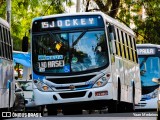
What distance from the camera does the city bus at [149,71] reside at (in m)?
36.3

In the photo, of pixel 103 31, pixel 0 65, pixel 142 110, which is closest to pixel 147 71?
pixel 142 110

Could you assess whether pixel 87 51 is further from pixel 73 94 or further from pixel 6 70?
pixel 6 70

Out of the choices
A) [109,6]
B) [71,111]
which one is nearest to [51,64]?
[71,111]

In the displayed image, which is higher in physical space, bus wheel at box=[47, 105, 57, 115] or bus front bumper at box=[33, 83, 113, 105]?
bus front bumper at box=[33, 83, 113, 105]

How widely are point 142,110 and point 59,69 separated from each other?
11.1 metres

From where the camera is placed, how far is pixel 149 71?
3684 cm

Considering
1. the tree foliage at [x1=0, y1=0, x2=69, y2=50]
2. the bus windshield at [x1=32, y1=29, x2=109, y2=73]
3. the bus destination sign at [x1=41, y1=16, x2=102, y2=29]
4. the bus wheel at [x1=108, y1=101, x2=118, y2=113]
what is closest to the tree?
the tree foliage at [x1=0, y1=0, x2=69, y2=50]

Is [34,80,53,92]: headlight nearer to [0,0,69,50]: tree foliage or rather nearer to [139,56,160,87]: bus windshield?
[139,56,160,87]: bus windshield

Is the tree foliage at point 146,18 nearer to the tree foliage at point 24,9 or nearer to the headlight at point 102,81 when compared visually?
the tree foliage at point 24,9

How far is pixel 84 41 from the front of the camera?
26219mm

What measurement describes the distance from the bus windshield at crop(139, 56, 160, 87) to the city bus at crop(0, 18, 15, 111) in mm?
10583

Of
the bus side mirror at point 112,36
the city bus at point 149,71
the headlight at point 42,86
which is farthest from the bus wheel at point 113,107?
the city bus at point 149,71

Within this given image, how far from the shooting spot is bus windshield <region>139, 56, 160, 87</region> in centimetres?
3659

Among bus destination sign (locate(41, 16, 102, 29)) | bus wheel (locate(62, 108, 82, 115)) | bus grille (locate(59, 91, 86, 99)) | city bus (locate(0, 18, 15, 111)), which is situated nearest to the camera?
city bus (locate(0, 18, 15, 111))
